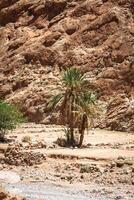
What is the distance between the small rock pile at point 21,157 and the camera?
3100cm

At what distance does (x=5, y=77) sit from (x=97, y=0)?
45.0 ft

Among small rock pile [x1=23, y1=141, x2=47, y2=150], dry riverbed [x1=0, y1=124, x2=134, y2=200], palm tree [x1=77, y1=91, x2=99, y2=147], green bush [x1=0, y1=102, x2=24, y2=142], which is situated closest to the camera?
dry riverbed [x1=0, y1=124, x2=134, y2=200]

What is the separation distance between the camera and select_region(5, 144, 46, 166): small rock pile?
31.0m

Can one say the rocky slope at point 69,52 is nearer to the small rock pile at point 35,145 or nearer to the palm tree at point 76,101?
the palm tree at point 76,101

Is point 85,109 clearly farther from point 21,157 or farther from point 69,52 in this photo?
point 69,52

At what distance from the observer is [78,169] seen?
28.9 m

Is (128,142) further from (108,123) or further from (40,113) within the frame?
(40,113)

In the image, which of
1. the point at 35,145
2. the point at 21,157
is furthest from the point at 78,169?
the point at 35,145

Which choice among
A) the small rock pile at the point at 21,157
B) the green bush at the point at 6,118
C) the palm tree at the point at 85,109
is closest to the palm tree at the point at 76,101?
the palm tree at the point at 85,109

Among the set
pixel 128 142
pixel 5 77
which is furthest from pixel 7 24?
pixel 128 142

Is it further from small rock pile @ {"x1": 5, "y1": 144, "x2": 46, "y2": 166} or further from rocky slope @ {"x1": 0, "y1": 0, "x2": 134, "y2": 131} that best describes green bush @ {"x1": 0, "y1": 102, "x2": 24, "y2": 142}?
rocky slope @ {"x1": 0, "y1": 0, "x2": 134, "y2": 131}

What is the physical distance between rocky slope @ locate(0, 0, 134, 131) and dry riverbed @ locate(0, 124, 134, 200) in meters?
15.7

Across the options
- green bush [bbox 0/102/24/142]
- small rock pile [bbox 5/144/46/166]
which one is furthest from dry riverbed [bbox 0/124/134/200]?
green bush [bbox 0/102/24/142]

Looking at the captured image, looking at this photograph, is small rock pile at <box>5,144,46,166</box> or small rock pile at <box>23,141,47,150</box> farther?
small rock pile at <box>23,141,47,150</box>
